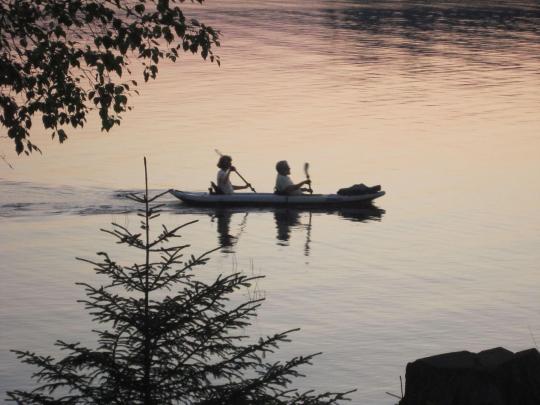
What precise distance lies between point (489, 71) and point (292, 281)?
41.1 meters

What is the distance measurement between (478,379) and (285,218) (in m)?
18.7

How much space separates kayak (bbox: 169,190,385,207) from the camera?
3288 cm

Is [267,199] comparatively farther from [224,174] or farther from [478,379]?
[478,379]

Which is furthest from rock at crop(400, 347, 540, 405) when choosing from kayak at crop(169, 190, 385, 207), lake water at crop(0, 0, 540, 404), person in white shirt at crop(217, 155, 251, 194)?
kayak at crop(169, 190, 385, 207)

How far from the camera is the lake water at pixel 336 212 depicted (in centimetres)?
2169

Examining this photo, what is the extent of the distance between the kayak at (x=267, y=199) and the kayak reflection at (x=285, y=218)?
0.55ft

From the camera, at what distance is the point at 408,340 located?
21047mm

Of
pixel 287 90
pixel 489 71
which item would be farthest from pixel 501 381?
pixel 489 71

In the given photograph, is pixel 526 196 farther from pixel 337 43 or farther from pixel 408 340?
pixel 337 43

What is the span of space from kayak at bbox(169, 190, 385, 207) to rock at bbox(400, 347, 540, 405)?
1895 centimetres

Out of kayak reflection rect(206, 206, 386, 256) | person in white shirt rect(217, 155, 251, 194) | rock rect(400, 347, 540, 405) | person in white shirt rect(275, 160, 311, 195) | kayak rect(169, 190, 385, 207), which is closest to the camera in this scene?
rock rect(400, 347, 540, 405)

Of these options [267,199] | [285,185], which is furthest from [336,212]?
[267,199]

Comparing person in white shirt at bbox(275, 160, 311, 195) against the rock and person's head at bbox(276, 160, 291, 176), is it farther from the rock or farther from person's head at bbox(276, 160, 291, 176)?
the rock

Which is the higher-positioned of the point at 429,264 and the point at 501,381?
the point at 501,381
